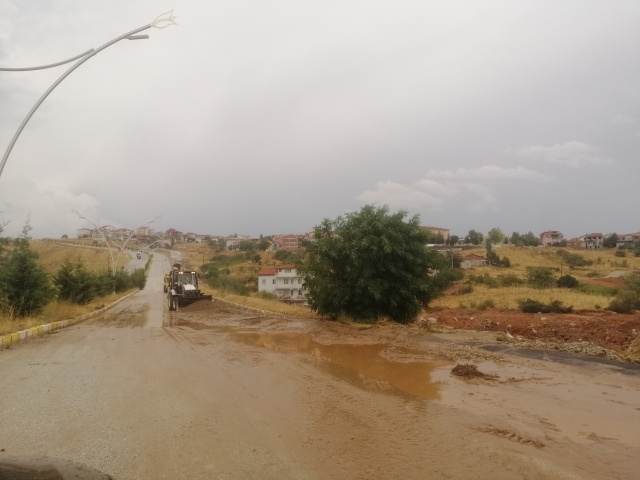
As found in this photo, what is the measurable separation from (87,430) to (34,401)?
→ 2224 millimetres

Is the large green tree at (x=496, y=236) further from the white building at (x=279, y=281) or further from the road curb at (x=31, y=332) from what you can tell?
the road curb at (x=31, y=332)

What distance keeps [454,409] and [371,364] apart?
4594 mm

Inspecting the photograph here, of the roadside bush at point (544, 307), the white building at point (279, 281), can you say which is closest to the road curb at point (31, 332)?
the roadside bush at point (544, 307)

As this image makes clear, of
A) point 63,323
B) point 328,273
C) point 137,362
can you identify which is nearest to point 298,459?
point 137,362

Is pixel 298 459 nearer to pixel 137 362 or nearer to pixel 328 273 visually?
pixel 137 362

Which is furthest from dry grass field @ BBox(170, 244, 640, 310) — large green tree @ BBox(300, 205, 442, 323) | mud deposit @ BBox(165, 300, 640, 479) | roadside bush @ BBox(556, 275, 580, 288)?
mud deposit @ BBox(165, 300, 640, 479)

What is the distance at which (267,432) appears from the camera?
6.99 m

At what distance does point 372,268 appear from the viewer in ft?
73.7

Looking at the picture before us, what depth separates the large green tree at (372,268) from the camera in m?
22.0

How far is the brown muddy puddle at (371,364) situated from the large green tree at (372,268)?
506cm

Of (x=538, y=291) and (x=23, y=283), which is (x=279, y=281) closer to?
(x=538, y=291)

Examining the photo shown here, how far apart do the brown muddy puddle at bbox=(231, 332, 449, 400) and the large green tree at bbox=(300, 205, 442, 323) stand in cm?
506

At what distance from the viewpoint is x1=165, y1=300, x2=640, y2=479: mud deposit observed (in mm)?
5883

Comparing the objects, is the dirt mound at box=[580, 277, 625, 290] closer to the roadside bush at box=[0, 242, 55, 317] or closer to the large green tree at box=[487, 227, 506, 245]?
the roadside bush at box=[0, 242, 55, 317]
